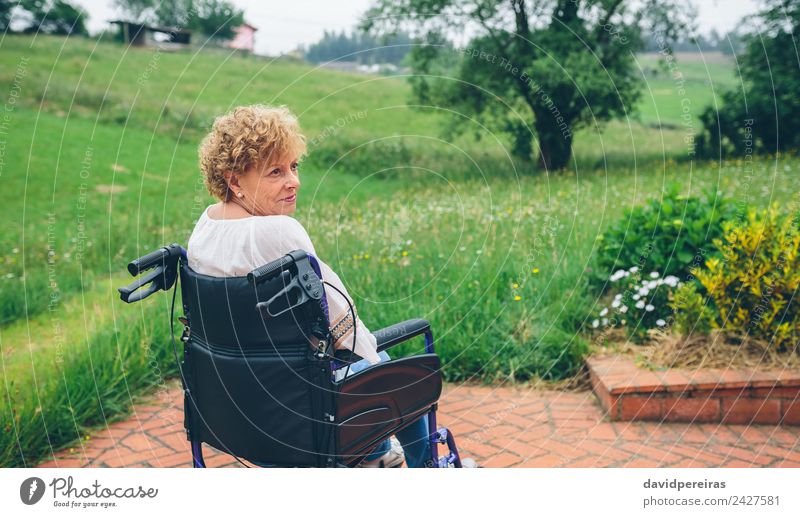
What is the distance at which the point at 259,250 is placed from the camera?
2049 mm

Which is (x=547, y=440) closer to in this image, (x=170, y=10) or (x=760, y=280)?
(x=760, y=280)

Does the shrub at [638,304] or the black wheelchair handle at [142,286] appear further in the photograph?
the shrub at [638,304]

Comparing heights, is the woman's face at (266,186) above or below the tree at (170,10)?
below

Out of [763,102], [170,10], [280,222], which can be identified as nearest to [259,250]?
[280,222]

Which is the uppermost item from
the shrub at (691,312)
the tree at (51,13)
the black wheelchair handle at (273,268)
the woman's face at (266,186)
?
the tree at (51,13)

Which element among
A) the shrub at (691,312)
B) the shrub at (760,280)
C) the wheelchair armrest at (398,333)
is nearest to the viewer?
the wheelchair armrest at (398,333)

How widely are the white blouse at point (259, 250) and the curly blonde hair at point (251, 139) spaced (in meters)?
0.19

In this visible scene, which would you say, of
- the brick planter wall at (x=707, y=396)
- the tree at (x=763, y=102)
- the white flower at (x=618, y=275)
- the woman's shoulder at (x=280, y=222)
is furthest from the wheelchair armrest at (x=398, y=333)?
the tree at (x=763, y=102)

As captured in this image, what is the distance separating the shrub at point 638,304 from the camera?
4.11m

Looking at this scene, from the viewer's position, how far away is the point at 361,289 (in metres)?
4.89

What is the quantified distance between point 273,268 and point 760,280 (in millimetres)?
2826

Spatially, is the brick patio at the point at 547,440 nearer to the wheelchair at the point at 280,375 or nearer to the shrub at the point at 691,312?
the shrub at the point at 691,312

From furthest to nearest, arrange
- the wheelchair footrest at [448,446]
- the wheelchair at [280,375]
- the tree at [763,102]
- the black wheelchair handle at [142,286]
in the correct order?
1. the tree at [763,102]
2. the wheelchair footrest at [448,446]
3. the black wheelchair handle at [142,286]
4. the wheelchair at [280,375]
